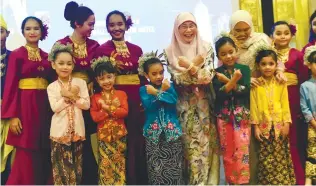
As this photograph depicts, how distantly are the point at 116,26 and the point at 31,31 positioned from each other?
0.62 metres

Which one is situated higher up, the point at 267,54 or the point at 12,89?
the point at 267,54

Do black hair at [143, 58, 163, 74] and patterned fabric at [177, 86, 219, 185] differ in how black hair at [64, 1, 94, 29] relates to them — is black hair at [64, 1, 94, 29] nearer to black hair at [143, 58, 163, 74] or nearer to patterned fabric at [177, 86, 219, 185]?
black hair at [143, 58, 163, 74]

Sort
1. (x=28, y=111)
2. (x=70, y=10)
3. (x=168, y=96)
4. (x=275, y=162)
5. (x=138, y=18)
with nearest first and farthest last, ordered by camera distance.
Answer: (x=168, y=96) < (x=275, y=162) < (x=28, y=111) < (x=70, y=10) < (x=138, y=18)

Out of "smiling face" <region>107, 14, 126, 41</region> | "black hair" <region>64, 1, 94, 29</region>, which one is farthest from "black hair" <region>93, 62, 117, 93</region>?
"black hair" <region>64, 1, 94, 29</region>

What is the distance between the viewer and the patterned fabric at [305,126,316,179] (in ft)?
9.94

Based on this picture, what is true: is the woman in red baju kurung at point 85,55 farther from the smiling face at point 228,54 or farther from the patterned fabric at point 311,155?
Answer: the patterned fabric at point 311,155

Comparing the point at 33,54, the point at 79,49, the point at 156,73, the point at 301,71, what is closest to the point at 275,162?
the point at 301,71

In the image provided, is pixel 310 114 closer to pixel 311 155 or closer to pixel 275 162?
pixel 311 155

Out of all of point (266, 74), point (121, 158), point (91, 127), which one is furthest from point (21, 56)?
point (266, 74)

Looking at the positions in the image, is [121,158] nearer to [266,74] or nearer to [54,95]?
[54,95]

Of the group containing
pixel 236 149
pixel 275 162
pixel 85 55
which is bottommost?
pixel 275 162

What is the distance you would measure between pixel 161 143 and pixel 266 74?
0.90 metres

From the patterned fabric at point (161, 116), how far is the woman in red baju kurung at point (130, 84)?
0.29 m

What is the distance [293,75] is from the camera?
128 inches
